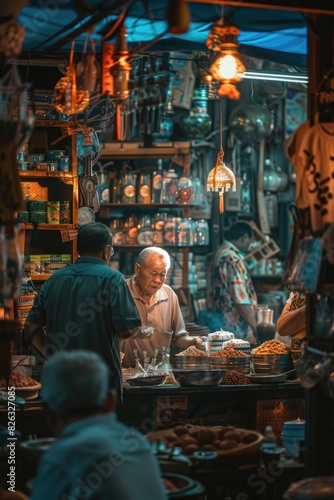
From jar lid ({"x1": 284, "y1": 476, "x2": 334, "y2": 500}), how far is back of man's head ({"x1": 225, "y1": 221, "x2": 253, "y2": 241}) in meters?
8.10

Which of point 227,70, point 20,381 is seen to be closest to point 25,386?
point 20,381

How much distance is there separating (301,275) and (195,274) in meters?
7.33

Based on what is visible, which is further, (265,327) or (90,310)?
(265,327)

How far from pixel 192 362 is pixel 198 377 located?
29cm

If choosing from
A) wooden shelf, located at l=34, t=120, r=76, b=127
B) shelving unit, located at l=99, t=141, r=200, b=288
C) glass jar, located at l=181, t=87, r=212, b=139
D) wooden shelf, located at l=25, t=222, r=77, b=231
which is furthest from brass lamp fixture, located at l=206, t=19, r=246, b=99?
glass jar, located at l=181, t=87, r=212, b=139

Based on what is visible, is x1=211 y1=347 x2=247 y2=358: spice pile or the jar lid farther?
x1=211 y1=347 x2=247 y2=358: spice pile

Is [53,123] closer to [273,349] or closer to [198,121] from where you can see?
[273,349]

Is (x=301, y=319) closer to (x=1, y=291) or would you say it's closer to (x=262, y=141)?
(x=1, y=291)

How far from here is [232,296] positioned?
12.0 m

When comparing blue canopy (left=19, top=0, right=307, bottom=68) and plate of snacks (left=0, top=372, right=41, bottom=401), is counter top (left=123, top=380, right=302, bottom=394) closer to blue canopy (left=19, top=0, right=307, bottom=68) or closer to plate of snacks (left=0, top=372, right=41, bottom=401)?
plate of snacks (left=0, top=372, right=41, bottom=401)

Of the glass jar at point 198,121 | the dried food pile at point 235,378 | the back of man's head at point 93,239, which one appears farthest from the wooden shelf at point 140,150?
the back of man's head at point 93,239

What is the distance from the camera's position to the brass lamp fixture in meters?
5.46

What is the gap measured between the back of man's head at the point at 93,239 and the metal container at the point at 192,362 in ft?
4.24

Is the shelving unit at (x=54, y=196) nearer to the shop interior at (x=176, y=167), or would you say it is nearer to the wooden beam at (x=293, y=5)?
Result: the shop interior at (x=176, y=167)
